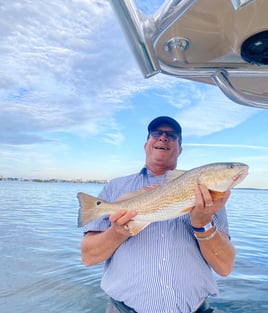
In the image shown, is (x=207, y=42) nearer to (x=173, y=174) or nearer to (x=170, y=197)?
(x=173, y=174)

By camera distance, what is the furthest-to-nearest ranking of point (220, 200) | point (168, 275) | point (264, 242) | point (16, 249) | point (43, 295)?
1. point (264, 242)
2. point (16, 249)
3. point (43, 295)
4. point (168, 275)
5. point (220, 200)

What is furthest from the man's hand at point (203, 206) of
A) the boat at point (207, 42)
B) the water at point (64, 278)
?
A: the water at point (64, 278)

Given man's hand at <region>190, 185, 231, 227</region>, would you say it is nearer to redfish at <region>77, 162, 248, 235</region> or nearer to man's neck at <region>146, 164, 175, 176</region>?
redfish at <region>77, 162, 248, 235</region>

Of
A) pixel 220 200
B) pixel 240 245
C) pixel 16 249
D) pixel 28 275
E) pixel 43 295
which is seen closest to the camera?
pixel 220 200

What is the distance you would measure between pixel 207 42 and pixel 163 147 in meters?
1.07

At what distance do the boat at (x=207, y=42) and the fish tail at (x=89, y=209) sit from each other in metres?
1.01

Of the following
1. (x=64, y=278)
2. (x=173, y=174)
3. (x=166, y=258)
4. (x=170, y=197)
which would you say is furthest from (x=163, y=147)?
(x=64, y=278)

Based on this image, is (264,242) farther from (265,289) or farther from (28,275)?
(28,275)

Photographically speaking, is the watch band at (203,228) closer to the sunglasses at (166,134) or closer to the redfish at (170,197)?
the redfish at (170,197)

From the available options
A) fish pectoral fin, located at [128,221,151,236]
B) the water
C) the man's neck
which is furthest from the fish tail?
the water

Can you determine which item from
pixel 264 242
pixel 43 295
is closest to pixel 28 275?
pixel 43 295

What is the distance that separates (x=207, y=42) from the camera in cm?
203

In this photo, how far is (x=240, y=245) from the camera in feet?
26.5

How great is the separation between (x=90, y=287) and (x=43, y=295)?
2.23 feet
